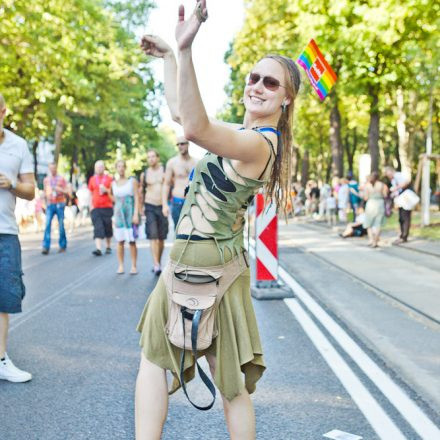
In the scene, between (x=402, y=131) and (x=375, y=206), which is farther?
(x=402, y=131)

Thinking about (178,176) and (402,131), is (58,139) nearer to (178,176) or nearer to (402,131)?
(402,131)

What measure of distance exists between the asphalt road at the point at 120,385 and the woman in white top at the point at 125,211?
97.4 inches

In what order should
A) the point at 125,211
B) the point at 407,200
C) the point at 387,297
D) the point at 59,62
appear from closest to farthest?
the point at 387,297 < the point at 125,211 < the point at 407,200 < the point at 59,62

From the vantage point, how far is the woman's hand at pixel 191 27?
2072 millimetres

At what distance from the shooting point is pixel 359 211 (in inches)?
852

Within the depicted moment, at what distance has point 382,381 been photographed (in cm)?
467

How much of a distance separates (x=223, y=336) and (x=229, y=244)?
1.14ft

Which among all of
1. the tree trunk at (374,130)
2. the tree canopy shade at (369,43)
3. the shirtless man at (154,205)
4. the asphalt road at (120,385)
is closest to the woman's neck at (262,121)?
the asphalt road at (120,385)

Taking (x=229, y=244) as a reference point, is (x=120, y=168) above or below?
above

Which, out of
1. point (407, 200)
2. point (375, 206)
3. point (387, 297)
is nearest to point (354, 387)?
point (387, 297)

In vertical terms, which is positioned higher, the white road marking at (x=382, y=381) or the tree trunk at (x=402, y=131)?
the tree trunk at (x=402, y=131)

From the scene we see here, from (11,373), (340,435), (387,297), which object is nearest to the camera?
(340,435)

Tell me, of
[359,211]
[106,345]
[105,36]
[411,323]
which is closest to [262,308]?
[411,323]

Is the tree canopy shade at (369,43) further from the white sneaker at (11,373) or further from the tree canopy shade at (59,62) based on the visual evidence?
the white sneaker at (11,373)
